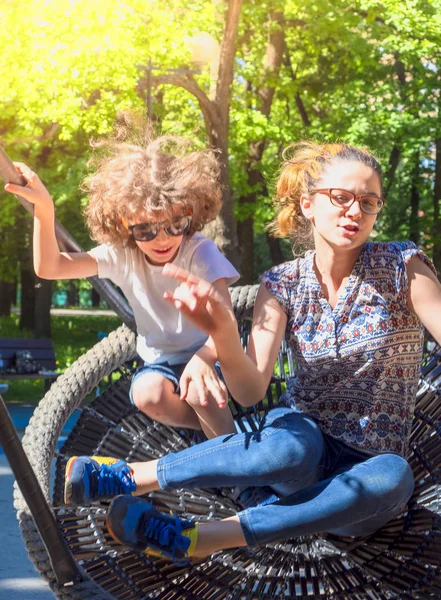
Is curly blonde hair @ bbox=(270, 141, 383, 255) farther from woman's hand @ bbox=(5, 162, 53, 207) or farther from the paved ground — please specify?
the paved ground

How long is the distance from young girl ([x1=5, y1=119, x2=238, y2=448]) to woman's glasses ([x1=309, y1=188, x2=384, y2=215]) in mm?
353

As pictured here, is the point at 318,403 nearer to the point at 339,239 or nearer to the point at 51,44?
the point at 339,239

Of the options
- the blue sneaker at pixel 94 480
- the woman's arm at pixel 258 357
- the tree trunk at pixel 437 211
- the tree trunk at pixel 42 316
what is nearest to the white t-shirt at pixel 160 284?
the woman's arm at pixel 258 357

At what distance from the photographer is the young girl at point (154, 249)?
7.91ft

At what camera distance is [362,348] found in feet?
7.63

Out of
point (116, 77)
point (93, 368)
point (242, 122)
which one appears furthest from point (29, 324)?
point (93, 368)

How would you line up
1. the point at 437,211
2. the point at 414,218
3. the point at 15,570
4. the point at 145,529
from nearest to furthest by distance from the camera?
1. the point at 145,529
2. the point at 15,570
3. the point at 437,211
4. the point at 414,218

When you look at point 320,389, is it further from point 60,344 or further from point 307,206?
point 60,344

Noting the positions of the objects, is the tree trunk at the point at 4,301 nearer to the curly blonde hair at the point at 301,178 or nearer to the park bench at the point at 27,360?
the park bench at the point at 27,360

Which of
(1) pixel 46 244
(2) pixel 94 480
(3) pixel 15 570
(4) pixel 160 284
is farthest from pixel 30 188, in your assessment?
(3) pixel 15 570

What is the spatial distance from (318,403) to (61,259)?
0.81 m

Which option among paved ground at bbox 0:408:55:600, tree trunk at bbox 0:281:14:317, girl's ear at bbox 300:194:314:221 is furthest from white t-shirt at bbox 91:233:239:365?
tree trunk at bbox 0:281:14:317

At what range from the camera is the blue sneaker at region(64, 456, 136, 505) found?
2.17 metres

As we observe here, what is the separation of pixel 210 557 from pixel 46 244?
0.94 meters
